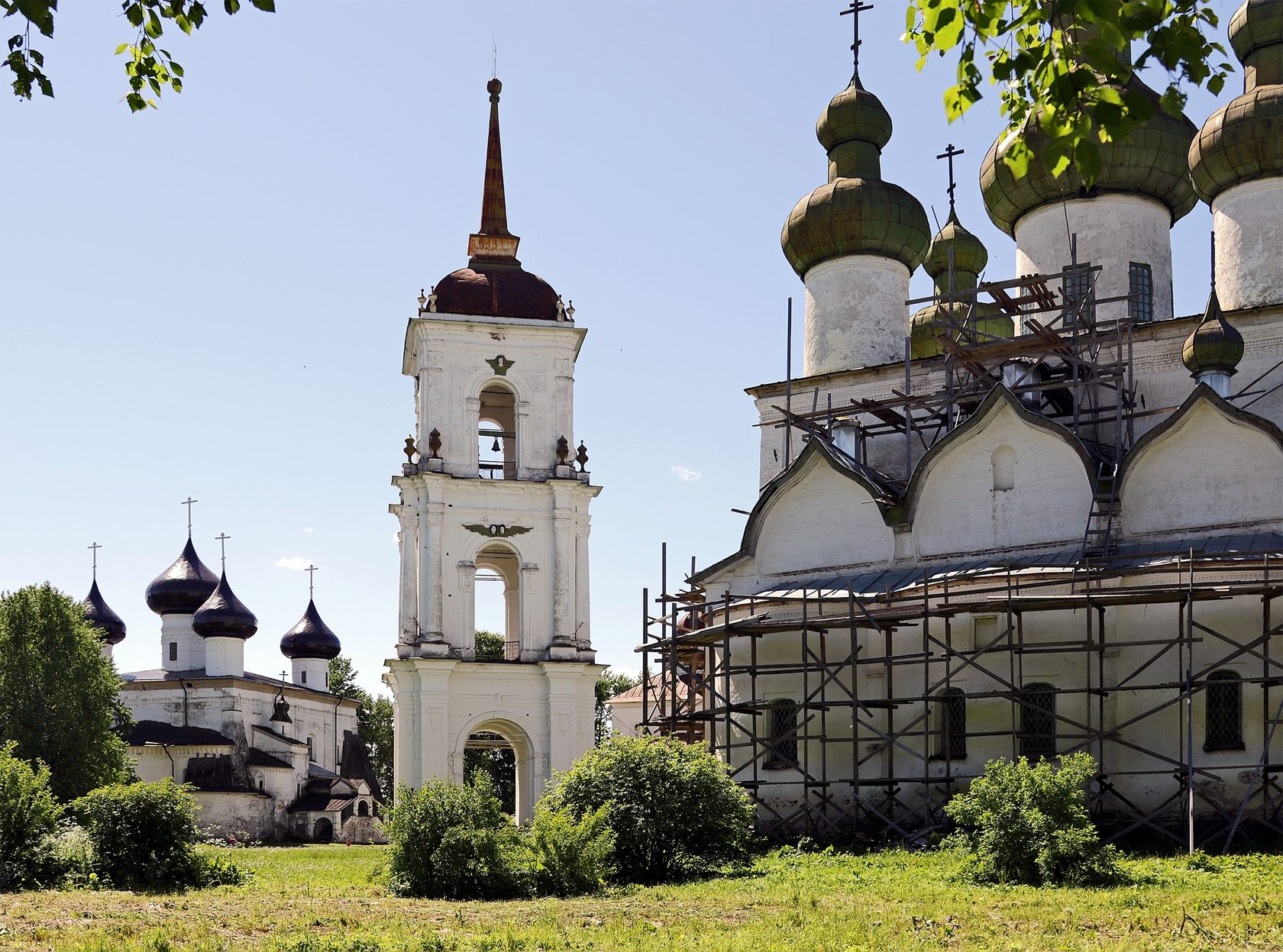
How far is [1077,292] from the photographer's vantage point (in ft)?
57.1

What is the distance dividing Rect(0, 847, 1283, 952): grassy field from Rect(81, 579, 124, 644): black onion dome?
93.8 feet

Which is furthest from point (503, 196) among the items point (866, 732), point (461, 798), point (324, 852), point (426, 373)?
point (461, 798)

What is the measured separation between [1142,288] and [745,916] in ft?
37.4

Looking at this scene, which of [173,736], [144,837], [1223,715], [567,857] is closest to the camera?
[567,857]

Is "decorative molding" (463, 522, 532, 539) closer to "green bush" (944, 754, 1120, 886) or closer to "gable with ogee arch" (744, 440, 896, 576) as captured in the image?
"gable with ogee arch" (744, 440, 896, 576)

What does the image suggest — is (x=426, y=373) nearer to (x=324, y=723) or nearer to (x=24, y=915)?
(x=24, y=915)

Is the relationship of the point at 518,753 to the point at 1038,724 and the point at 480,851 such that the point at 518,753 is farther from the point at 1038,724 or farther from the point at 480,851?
the point at 480,851

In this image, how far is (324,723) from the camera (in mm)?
40438

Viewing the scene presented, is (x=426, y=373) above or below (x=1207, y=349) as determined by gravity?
above

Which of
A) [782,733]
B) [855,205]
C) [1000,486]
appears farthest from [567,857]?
[855,205]

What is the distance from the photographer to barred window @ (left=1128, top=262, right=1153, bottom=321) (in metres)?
18.8

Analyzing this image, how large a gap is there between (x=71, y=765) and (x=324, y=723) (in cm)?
1327

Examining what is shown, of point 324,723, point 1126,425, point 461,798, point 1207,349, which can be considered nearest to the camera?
point 461,798

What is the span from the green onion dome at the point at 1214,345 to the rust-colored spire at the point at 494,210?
525 inches
